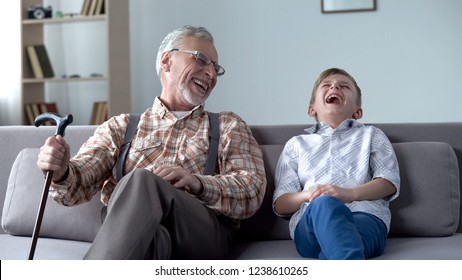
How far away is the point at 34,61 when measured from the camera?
5.55m

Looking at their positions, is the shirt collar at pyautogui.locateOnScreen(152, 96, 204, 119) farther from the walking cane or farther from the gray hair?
the walking cane

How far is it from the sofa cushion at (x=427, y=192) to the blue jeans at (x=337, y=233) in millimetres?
178

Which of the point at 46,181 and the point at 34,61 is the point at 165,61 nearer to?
the point at 46,181

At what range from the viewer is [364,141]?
2.25 metres

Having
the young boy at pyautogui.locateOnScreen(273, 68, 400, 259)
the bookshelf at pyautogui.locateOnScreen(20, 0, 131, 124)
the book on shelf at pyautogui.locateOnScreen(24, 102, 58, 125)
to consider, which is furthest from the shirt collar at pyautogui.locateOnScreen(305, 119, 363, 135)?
the book on shelf at pyautogui.locateOnScreen(24, 102, 58, 125)

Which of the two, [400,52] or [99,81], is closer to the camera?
[400,52]

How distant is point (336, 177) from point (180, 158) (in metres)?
0.46

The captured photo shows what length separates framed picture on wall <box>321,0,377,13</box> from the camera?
5.22 meters

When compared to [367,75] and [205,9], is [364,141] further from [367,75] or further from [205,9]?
[205,9]

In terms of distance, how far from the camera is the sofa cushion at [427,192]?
2205 mm

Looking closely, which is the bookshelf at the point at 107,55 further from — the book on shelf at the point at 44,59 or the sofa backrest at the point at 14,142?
the sofa backrest at the point at 14,142
